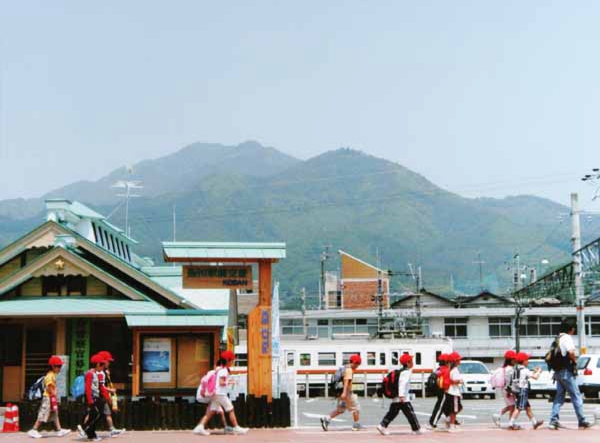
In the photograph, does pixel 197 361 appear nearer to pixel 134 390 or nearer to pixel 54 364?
pixel 134 390

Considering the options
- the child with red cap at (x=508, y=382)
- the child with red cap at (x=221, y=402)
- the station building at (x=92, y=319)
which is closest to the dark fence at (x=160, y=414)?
the child with red cap at (x=221, y=402)

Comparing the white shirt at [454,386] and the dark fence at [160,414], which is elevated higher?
the white shirt at [454,386]

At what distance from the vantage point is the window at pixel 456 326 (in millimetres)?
61938

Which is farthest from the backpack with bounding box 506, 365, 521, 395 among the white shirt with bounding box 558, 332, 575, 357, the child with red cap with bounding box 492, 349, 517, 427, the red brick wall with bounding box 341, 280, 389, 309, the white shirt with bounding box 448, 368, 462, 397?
the red brick wall with bounding box 341, 280, 389, 309

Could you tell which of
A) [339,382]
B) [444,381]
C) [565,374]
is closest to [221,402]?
[339,382]

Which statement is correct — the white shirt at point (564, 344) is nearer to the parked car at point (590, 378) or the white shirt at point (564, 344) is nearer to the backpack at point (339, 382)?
the backpack at point (339, 382)

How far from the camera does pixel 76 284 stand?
24109 mm

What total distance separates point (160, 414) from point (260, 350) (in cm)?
250

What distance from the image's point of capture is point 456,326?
62.1 m

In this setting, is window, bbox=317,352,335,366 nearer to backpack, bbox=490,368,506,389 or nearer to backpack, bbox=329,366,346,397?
backpack, bbox=490,368,506,389

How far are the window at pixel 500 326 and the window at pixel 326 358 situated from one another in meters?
24.3

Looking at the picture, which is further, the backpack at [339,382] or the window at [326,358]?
the window at [326,358]

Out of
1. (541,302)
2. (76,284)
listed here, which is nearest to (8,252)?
(76,284)

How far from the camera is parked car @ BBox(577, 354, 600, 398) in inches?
1121
